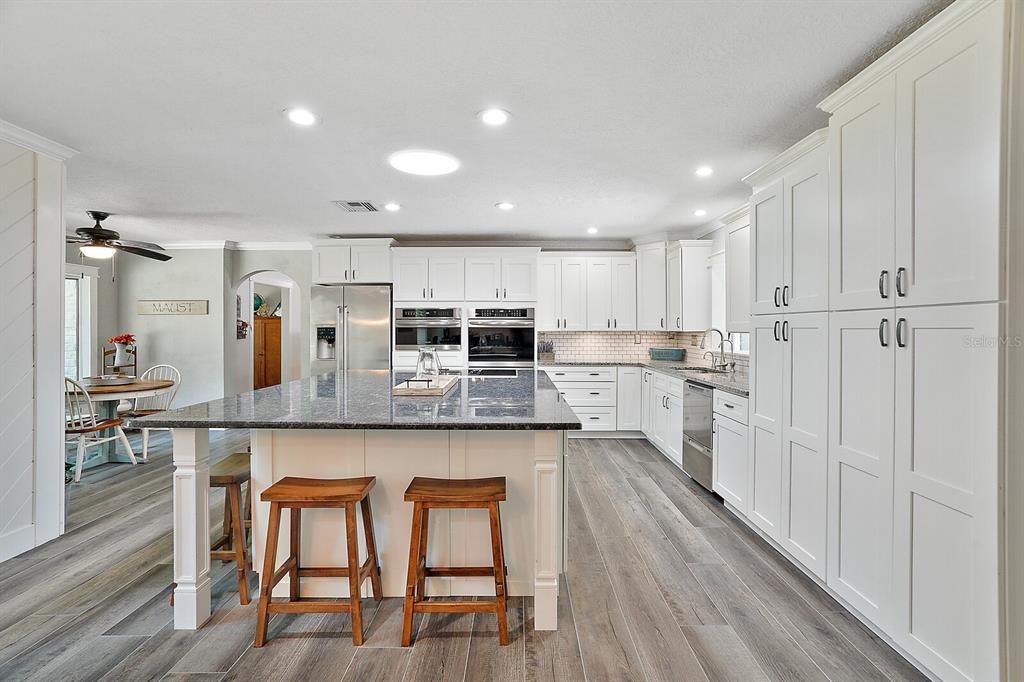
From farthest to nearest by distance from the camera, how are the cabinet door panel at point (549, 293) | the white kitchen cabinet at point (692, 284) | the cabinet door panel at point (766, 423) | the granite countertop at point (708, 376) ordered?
the cabinet door panel at point (549, 293) < the white kitchen cabinet at point (692, 284) < the granite countertop at point (708, 376) < the cabinet door panel at point (766, 423)

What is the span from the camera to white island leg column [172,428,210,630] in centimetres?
203

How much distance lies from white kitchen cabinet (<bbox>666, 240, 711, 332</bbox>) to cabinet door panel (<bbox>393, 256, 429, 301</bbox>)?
9.32 feet

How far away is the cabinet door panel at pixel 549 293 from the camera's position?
588 cm

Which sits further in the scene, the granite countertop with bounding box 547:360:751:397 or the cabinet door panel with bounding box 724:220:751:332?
the cabinet door panel with bounding box 724:220:751:332

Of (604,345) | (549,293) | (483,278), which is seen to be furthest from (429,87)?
(604,345)

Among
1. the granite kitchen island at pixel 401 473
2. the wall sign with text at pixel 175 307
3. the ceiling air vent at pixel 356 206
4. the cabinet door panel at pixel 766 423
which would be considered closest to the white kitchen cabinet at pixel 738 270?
the cabinet door panel at pixel 766 423

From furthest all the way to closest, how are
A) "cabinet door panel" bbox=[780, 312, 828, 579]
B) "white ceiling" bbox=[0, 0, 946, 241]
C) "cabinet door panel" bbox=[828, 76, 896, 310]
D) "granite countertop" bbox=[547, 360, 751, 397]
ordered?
"granite countertop" bbox=[547, 360, 751, 397]
"cabinet door panel" bbox=[780, 312, 828, 579]
"cabinet door panel" bbox=[828, 76, 896, 310]
"white ceiling" bbox=[0, 0, 946, 241]

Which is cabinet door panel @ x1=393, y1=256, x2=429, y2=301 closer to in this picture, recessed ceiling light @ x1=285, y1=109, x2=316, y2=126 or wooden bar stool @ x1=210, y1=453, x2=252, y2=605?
recessed ceiling light @ x1=285, y1=109, x2=316, y2=126

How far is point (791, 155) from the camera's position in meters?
2.61

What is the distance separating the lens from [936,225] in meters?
1.68

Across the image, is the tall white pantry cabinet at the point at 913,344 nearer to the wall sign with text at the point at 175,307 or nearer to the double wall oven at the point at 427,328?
the double wall oven at the point at 427,328

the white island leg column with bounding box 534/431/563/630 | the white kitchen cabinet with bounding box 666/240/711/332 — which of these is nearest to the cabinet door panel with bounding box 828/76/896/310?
the white island leg column with bounding box 534/431/563/630

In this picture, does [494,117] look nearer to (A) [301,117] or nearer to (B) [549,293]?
(A) [301,117]

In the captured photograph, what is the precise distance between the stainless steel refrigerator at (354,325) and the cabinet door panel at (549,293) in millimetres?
1775
